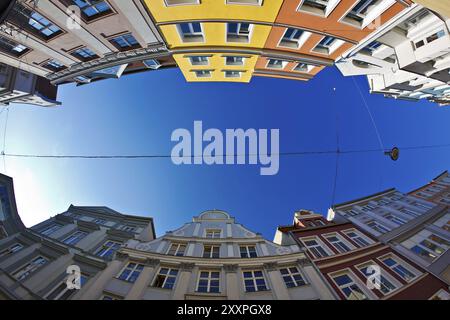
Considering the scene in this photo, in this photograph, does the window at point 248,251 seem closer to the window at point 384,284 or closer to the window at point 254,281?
the window at point 254,281

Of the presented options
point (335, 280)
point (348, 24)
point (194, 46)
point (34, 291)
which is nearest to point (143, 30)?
point (194, 46)

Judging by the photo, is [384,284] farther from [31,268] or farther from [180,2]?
[180,2]

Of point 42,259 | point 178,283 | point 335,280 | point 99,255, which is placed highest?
point 42,259

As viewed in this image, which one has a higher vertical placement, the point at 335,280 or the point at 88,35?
the point at 88,35

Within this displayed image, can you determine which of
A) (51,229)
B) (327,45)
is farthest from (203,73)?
(51,229)

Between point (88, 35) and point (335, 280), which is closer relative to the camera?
point (335, 280)

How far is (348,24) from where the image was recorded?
707 cm

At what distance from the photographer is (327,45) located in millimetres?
8844

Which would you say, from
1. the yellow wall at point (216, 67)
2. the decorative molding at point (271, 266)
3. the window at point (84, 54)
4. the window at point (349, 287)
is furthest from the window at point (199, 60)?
the window at point (349, 287)

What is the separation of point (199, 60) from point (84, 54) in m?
5.57

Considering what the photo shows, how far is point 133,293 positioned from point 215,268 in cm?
226
